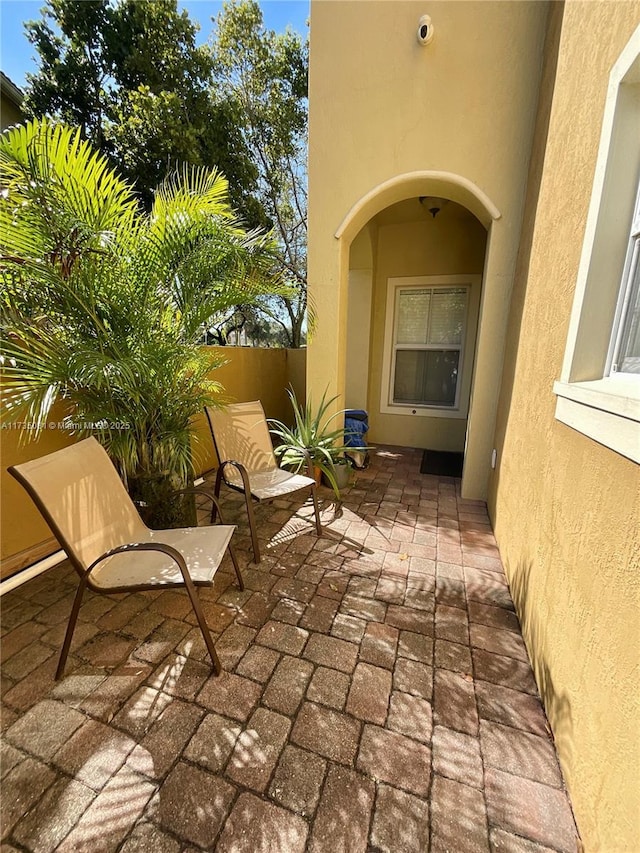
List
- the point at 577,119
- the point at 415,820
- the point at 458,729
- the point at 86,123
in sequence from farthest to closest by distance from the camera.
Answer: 1. the point at 86,123
2. the point at 577,119
3. the point at 458,729
4. the point at 415,820

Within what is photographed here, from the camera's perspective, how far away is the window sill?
106 centimetres

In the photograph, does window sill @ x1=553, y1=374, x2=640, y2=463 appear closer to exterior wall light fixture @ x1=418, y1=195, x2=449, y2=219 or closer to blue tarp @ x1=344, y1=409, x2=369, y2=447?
blue tarp @ x1=344, y1=409, x2=369, y2=447

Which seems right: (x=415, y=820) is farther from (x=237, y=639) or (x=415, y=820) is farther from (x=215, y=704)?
(x=237, y=639)

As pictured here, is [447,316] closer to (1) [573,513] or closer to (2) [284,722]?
(1) [573,513]

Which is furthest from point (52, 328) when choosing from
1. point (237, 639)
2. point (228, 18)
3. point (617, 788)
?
point (228, 18)

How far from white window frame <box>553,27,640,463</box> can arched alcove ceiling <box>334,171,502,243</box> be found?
1869 mm

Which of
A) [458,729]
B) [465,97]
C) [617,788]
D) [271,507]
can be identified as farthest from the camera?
[271,507]

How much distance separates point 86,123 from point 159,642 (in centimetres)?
936

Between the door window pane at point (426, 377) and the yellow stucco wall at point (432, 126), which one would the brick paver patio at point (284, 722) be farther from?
the door window pane at point (426, 377)

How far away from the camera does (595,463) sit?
1.30 m

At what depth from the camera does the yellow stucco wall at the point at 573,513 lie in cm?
102

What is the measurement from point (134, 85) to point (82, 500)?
345 inches

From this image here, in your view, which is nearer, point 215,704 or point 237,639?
point 215,704

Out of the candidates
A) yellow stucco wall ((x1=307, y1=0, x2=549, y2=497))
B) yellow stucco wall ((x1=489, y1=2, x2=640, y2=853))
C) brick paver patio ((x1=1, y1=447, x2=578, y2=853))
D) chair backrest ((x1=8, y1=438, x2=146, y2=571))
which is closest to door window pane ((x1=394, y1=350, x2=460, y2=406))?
yellow stucco wall ((x1=307, y1=0, x2=549, y2=497))
